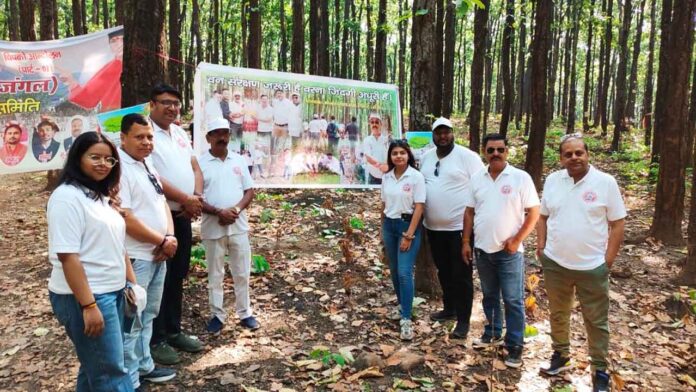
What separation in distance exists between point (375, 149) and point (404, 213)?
2.43 metres

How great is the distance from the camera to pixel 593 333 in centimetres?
383

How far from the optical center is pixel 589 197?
3707mm

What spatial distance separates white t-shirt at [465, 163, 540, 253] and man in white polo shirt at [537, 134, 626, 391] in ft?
0.86

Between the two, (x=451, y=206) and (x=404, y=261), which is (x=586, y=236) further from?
(x=404, y=261)

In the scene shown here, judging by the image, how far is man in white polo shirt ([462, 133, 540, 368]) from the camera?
4188 mm

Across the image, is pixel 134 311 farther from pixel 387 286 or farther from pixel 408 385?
pixel 387 286

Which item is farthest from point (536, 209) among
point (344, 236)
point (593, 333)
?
point (344, 236)

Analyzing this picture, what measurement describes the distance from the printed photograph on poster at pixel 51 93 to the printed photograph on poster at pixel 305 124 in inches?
79.2

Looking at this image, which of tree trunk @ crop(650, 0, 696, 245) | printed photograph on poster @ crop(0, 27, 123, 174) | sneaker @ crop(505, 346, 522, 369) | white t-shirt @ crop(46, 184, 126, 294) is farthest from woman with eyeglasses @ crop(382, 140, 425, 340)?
tree trunk @ crop(650, 0, 696, 245)

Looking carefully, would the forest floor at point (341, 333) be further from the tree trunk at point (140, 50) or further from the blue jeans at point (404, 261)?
the tree trunk at point (140, 50)

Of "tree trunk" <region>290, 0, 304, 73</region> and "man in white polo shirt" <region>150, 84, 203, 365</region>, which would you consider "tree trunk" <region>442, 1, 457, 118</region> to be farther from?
"man in white polo shirt" <region>150, 84, 203, 365</region>

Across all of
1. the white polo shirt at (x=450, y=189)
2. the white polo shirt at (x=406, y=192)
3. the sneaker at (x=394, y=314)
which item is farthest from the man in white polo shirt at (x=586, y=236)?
the sneaker at (x=394, y=314)

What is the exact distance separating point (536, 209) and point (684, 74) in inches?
213

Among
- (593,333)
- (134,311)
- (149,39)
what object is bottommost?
(593,333)
